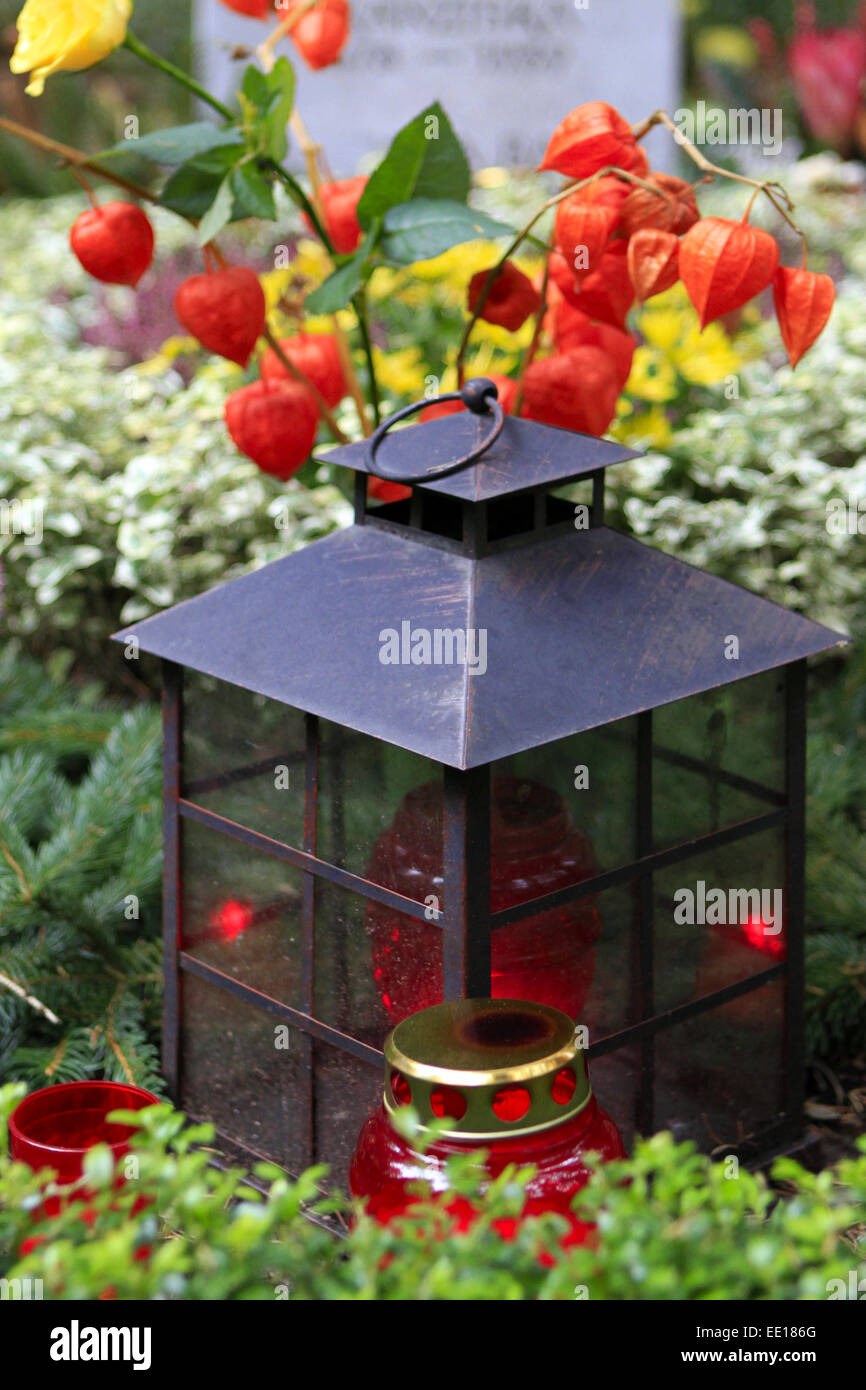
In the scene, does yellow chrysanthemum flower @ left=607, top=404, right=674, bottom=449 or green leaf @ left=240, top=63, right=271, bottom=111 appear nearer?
green leaf @ left=240, top=63, right=271, bottom=111

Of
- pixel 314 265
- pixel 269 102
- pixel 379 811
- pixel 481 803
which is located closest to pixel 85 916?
pixel 379 811

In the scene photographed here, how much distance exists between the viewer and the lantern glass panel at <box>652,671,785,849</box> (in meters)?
1.34

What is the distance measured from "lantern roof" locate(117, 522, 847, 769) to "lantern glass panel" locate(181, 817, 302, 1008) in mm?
198

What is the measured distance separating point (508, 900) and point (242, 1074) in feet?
1.23

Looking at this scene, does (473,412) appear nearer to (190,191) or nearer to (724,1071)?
(190,191)

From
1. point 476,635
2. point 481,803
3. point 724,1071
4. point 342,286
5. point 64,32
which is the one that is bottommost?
point 724,1071

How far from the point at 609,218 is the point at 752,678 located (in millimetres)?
435

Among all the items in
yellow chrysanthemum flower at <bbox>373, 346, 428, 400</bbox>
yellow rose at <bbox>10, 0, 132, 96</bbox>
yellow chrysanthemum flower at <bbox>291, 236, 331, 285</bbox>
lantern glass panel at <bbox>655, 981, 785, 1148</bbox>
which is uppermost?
yellow rose at <bbox>10, 0, 132, 96</bbox>

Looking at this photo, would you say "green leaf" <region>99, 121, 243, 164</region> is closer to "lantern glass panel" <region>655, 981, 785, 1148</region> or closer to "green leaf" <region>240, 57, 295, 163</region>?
"green leaf" <region>240, 57, 295, 163</region>

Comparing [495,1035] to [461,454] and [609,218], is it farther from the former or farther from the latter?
[609,218]

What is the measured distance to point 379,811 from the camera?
48.9 inches

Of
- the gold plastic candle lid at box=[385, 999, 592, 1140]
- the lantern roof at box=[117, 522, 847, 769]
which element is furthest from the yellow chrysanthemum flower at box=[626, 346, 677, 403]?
the gold plastic candle lid at box=[385, 999, 592, 1140]

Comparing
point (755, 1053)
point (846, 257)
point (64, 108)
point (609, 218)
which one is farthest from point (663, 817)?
point (64, 108)

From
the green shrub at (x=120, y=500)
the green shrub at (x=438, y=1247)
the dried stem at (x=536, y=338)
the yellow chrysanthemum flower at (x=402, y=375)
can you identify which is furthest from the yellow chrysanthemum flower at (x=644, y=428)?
the green shrub at (x=438, y=1247)
